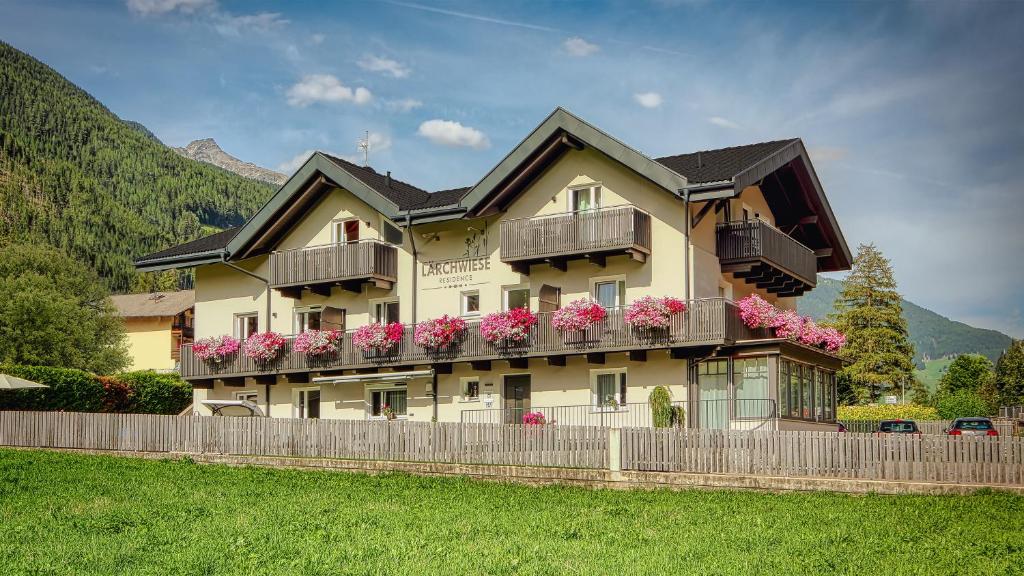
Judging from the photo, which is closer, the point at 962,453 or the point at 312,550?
the point at 312,550

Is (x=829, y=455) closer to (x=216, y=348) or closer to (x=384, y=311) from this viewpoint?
(x=384, y=311)

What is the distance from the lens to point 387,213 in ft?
125

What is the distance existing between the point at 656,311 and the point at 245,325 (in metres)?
17.3

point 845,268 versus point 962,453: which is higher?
point 845,268

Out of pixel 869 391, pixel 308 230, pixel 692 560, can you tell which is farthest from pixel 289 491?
pixel 869 391

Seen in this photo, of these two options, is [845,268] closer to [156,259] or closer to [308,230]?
[308,230]

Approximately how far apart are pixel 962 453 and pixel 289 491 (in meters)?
13.7

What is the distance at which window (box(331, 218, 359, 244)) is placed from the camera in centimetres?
4081

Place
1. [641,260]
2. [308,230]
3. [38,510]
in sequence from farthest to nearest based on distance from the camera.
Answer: [308,230] < [641,260] < [38,510]

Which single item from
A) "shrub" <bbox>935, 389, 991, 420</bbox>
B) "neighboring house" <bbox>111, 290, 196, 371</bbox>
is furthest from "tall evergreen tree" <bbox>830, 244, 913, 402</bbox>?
"neighboring house" <bbox>111, 290, 196, 371</bbox>

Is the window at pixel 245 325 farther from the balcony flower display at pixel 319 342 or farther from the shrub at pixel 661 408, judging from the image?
the shrub at pixel 661 408

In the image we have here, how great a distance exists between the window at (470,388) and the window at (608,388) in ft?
13.7

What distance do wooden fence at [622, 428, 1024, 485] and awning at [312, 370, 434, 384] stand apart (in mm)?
12705

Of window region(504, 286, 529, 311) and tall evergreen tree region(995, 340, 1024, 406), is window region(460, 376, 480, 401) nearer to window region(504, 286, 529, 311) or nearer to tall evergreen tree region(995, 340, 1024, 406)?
window region(504, 286, 529, 311)
